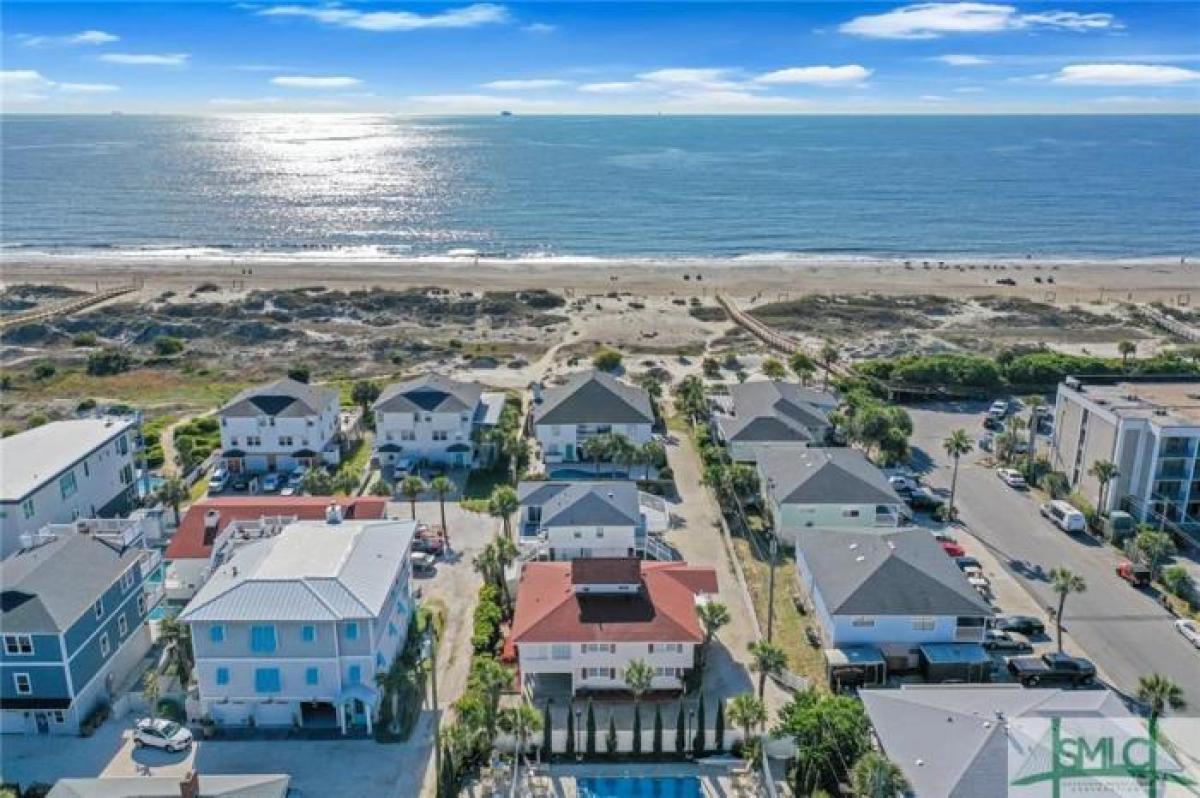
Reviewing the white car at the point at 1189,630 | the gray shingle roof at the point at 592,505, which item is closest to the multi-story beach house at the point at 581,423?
the gray shingle roof at the point at 592,505

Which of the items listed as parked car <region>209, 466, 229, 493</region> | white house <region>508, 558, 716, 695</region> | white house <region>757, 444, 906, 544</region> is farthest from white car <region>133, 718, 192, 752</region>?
white house <region>757, 444, 906, 544</region>

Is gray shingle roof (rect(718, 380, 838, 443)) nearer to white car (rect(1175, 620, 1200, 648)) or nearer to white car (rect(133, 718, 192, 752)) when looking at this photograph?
white car (rect(1175, 620, 1200, 648))

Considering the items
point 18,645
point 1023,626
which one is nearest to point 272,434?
point 18,645

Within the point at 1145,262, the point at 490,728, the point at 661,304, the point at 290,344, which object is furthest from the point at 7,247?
the point at 1145,262

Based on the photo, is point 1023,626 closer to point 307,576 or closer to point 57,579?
point 307,576

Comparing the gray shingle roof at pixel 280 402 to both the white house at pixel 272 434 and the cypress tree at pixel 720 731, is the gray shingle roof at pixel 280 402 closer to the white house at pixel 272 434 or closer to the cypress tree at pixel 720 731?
the white house at pixel 272 434

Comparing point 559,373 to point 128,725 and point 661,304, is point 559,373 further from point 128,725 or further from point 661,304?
point 128,725

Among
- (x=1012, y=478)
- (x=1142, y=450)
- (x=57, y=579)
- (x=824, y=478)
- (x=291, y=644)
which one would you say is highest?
(x=1142, y=450)
